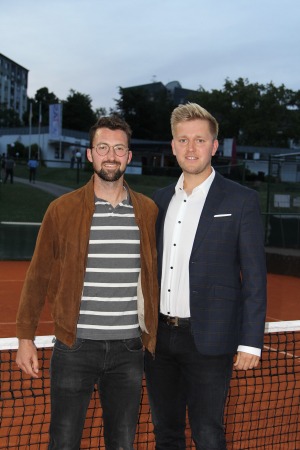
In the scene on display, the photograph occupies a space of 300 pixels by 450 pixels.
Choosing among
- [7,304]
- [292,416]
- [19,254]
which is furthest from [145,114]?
[292,416]

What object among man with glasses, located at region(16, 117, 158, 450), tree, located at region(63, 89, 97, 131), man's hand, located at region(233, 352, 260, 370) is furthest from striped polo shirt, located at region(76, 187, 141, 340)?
tree, located at region(63, 89, 97, 131)

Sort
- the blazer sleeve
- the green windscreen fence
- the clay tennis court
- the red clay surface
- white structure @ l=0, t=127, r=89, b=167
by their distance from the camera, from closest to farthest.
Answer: the blazer sleeve, the clay tennis court, the red clay surface, the green windscreen fence, white structure @ l=0, t=127, r=89, b=167

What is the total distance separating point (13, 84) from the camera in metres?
106

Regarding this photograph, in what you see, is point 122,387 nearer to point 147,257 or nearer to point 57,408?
point 57,408

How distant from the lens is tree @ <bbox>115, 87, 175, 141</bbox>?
61312mm

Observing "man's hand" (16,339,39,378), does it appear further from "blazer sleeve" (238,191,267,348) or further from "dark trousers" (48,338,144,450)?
"blazer sleeve" (238,191,267,348)

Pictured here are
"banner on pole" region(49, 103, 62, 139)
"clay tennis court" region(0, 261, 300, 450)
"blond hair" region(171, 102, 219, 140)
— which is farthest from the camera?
"banner on pole" region(49, 103, 62, 139)

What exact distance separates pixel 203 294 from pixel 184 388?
63 centimetres

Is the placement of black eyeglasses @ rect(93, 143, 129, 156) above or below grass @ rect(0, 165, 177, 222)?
above

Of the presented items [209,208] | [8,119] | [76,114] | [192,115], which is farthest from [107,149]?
[8,119]

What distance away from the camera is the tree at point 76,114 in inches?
2670

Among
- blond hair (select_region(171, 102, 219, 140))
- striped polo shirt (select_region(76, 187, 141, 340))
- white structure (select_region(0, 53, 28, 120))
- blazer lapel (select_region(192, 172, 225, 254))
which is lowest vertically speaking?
striped polo shirt (select_region(76, 187, 141, 340))

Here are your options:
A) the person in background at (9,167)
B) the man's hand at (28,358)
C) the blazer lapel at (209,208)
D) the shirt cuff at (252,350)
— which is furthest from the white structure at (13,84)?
Answer: the shirt cuff at (252,350)

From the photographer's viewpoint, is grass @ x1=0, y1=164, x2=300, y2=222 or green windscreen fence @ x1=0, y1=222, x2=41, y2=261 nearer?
green windscreen fence @ x1=0, y1=222, x2=41, y2=261
